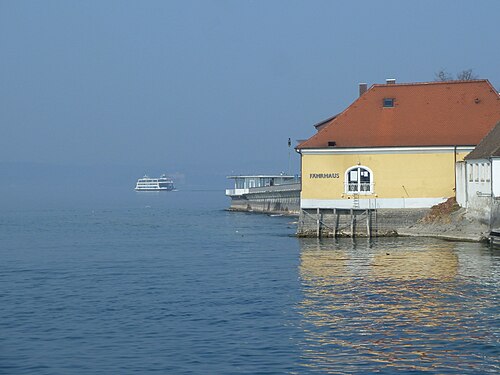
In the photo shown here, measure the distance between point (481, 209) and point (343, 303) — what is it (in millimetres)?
20996

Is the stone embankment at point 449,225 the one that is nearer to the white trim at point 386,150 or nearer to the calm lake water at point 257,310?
the calm lake water at point 257,310

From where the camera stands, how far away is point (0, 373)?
65.8 ft

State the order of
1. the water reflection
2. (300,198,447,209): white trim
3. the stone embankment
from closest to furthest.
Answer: the water reflection < the stone embankment < (300,198,447,209): white trim

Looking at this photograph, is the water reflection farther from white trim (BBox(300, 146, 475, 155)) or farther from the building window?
white trim (BBox(300, 146, 475, 155))

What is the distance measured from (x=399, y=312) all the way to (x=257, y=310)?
4100 millimetres

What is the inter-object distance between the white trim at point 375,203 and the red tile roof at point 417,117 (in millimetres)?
3085

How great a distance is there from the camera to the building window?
52.5 m

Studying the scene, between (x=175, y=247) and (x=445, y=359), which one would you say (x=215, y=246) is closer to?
(x=175, y=247)

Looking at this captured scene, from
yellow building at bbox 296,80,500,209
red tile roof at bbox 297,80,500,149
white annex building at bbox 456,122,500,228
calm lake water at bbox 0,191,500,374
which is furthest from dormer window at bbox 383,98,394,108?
calm lake water at bbox 0,191,500,374

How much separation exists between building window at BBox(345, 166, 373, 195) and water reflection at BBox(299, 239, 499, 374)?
32.8ft

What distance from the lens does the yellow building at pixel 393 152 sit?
171 feet

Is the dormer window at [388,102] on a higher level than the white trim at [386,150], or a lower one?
higher

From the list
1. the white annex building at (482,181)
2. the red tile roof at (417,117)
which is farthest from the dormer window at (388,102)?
the white annex building at (482,181)

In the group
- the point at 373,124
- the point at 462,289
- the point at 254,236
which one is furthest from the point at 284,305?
the point at 254,236
